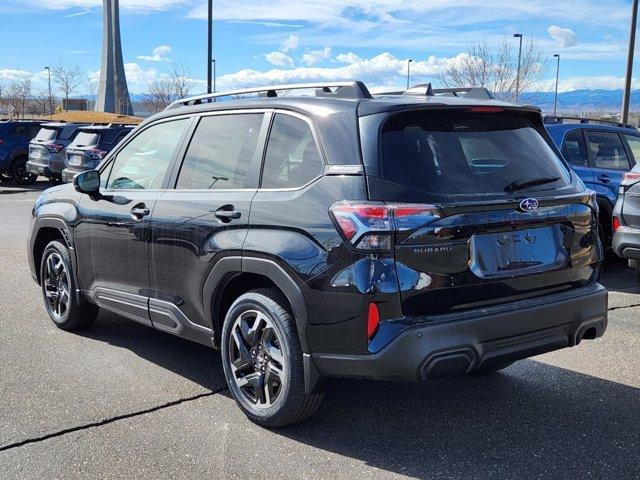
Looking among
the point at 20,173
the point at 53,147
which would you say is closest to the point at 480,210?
the point at 53,147

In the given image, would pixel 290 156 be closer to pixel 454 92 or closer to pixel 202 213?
pixel 202 213

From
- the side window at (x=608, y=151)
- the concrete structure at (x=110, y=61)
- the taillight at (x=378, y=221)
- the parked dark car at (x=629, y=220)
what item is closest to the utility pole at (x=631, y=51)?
the side window at (x=608, y=151)

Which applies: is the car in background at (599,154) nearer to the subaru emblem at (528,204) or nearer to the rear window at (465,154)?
the rear window at (465,154)

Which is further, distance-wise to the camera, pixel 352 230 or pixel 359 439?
pixel 359 439

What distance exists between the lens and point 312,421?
4.00 meters

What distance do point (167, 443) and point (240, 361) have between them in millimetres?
591

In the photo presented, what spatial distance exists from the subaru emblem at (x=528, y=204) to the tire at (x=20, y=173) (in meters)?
20.0

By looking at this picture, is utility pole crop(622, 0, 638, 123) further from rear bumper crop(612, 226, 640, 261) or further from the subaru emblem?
the subaru emblem

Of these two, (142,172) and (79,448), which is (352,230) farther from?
(142,172)

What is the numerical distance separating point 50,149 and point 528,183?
17.5 m

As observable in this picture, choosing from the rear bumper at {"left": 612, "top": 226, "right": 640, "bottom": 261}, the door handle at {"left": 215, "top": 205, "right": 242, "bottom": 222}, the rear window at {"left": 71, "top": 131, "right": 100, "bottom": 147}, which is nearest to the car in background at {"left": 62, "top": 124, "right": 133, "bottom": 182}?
the rear window at {"left": 71, "top": 131, "right": 100, "bottom": 147}

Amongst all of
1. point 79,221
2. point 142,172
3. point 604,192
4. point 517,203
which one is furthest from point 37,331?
point 604,192

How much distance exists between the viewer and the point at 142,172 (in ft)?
16.1

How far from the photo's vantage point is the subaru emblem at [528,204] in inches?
142
